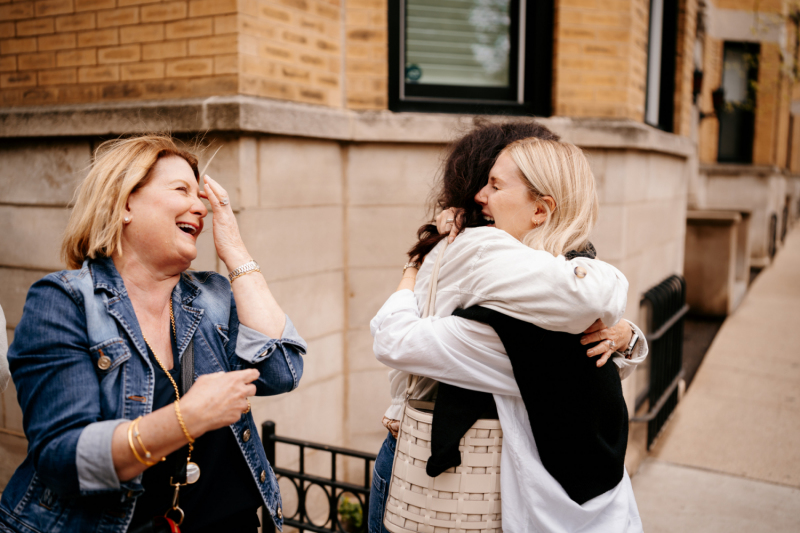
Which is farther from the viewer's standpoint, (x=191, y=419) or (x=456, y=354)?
(x=456, y=354)

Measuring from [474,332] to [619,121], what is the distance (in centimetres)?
310

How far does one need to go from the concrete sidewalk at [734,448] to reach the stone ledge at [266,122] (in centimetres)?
241

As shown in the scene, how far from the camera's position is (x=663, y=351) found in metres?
5.40

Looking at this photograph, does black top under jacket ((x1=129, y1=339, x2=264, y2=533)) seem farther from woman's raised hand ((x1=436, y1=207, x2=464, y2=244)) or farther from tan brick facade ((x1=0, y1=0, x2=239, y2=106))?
tan brick facade ((x1=0, y1=0, x2=239, y2=106))

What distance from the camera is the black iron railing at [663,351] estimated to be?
5.03 meters

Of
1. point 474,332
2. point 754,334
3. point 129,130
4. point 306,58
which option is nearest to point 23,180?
point 129,130

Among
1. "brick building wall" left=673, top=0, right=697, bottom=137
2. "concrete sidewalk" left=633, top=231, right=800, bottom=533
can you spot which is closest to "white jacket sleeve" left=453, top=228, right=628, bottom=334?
"concrete sidewalk" left=633, top=231, right=800, bottom=533

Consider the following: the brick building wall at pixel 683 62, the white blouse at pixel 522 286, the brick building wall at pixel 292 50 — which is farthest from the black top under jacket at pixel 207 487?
the brick building wall at pixel 683 62

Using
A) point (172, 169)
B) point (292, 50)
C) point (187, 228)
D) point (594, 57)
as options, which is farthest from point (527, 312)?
point (594, 57)

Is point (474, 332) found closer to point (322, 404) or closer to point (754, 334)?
point (322, 404)

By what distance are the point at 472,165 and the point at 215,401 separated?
1066 millimetres

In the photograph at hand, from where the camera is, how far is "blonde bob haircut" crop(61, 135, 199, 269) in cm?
182

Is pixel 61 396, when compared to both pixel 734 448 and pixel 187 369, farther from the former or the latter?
pixel 734 448

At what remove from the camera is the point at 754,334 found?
8039 millimetres
